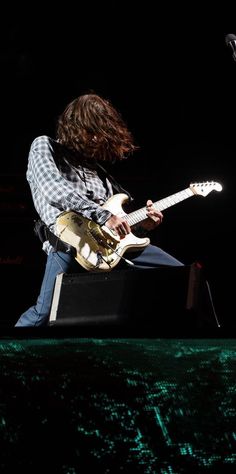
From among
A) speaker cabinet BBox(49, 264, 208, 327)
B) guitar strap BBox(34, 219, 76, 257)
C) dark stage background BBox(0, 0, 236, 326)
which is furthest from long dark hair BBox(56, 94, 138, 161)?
dark stage background BBox(0, 0, 236, 326)

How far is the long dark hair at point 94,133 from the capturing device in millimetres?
2881

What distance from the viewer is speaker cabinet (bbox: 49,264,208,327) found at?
1.91 meters

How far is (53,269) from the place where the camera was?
251cm

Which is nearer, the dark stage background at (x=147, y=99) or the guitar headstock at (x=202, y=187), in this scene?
the guitar headstock at (x=202, y=187)

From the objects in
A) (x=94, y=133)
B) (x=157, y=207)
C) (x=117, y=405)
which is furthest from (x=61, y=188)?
(x=117, y=405)

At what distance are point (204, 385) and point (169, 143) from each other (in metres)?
3.17

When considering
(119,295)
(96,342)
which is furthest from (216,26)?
(96,342)

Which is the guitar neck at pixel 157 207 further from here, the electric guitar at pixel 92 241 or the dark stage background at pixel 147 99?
the dark stage background at pixel 147 99

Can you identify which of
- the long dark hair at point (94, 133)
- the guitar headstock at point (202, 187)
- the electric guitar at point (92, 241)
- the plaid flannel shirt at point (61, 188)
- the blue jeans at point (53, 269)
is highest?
the long dark hair at point (94, 133)

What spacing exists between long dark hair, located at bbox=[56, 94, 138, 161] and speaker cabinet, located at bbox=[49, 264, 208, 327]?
94 centimetres

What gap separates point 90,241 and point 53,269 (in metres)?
0.19

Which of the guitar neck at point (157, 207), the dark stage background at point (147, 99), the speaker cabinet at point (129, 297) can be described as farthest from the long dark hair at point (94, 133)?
the dark stage background at point (147, 99)

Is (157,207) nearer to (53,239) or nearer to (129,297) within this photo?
(53,239)

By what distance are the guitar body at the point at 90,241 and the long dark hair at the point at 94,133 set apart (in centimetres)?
49
